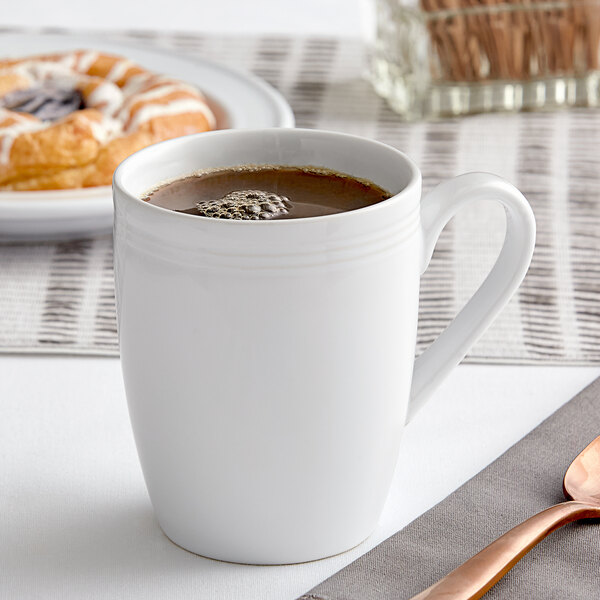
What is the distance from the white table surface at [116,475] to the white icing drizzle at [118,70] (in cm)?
48

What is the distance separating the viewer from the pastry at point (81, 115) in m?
0.91

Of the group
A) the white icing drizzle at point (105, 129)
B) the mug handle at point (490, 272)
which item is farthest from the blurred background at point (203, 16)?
the mug handle at point (490, 272)

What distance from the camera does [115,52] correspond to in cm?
123

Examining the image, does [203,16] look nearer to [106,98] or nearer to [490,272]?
[106,98]

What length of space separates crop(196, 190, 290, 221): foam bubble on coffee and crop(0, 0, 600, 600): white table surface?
188 mm

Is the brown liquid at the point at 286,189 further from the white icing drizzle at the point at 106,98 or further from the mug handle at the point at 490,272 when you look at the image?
the white icing drizzle at the point at 106,98

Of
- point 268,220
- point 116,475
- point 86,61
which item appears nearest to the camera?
point 268,220

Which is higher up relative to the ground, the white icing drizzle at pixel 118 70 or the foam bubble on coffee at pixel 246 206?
the foam bubble on coffee at pixel 246 206

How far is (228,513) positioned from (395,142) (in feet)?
2.32

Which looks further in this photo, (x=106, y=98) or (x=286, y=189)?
(x=106, y=98)

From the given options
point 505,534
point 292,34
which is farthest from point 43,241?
point 292,34

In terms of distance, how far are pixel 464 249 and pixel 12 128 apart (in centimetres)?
45

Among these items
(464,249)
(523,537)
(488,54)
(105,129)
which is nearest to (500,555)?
(523,537)

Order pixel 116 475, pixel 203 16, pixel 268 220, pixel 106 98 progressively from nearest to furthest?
1. pixel 268 220
2. pixel 116 475
3. pixel 106 98
4. pixel 203 16
